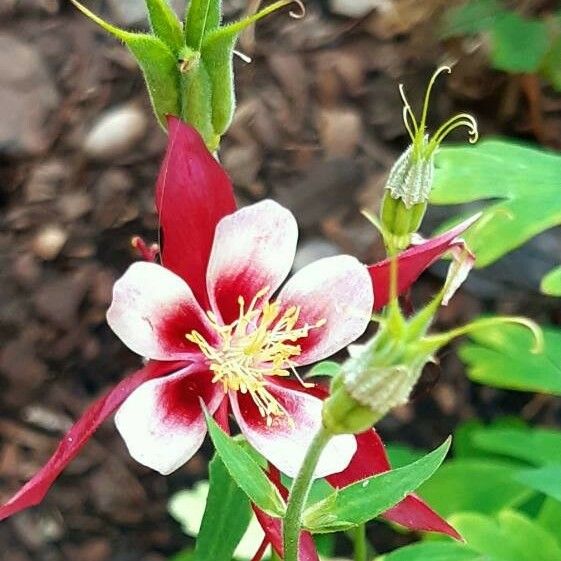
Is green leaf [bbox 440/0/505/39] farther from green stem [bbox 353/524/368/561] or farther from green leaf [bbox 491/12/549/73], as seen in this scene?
green stem [bbox 353/524/368/561]

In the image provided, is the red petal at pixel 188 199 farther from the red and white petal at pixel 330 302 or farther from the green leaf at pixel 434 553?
the green leaf at pixel 434 553

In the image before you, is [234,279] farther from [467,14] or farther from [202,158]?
[467,14]

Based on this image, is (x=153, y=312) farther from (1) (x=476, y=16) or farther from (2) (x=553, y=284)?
(1) (x=476, y=16)

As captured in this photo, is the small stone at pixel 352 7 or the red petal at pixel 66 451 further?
the small stone at pixel 352 7

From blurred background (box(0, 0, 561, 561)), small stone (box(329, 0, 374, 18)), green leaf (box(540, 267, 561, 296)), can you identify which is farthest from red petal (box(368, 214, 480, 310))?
small stone (box(329, 0, 374, 18))

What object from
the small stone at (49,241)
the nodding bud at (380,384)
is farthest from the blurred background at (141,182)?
the nodding bud at (380,384)

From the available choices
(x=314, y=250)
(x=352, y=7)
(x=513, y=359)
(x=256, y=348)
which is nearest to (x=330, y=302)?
(x=256, y=348)

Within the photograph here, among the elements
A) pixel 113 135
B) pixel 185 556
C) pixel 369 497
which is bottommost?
pixel 185 556
